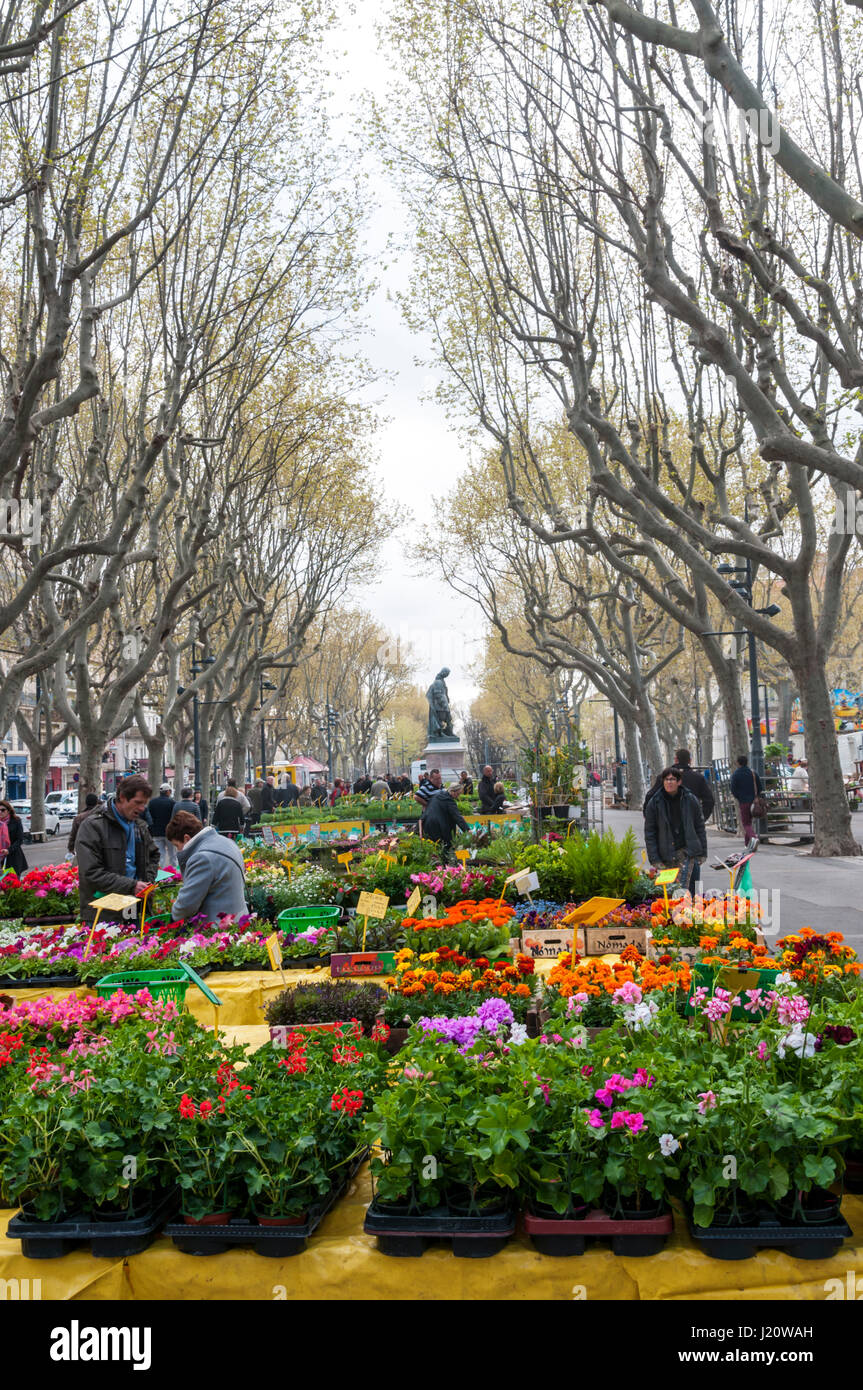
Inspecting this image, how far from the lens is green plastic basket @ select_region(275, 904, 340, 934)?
7.21 m

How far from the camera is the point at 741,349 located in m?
14.9

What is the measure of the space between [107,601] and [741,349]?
29.2 ft

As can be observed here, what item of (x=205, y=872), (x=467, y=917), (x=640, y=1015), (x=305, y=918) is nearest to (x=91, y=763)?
(x=305, y=918)

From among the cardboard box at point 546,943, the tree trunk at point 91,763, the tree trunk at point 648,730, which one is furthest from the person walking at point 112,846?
the tree trunk at point 648,730

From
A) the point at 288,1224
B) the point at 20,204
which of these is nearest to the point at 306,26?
the point at 20,204

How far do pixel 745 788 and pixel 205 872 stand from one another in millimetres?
14699

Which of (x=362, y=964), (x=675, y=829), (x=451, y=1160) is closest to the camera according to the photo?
(x=451, y=1160)

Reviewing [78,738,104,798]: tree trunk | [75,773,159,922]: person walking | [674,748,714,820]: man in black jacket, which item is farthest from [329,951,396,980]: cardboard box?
[78,738,104,798]: tree trunk

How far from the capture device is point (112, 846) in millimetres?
7328

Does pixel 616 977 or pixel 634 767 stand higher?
pixel 634 767

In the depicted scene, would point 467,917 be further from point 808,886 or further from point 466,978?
point 808,886

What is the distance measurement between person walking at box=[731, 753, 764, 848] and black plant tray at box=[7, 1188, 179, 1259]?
57.4ft

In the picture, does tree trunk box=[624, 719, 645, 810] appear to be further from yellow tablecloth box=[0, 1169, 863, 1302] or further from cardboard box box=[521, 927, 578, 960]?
yellow tablecloth box=[0, 1169, 863, 1302]

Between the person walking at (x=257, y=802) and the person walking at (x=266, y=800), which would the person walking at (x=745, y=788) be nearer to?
the person walking at (x=257, y=802)
